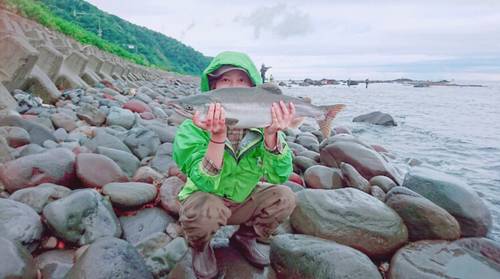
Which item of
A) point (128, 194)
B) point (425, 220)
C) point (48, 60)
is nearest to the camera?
point (128, 194)

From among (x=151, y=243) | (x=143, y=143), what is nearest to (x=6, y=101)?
(x=143, y=143)

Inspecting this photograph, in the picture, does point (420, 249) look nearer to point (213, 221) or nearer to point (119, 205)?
point (213, 221)

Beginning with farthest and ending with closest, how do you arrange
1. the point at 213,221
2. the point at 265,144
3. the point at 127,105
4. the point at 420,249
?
the point at 127,105, the point at 420,249, the point at 265,144, the point at 213,221

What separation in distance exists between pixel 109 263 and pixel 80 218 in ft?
3.13

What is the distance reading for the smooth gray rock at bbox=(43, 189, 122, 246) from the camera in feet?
10.6

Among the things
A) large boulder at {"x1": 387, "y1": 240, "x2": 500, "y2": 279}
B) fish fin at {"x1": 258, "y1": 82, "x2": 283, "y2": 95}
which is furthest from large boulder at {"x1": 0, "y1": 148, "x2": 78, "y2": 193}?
large boulder at {"x1": 387, "y1": 240, "x2": 500, "y2": 279}

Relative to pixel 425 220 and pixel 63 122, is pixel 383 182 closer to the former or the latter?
pixel 425 220

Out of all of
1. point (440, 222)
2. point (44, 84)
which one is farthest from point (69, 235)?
point (44, 84)

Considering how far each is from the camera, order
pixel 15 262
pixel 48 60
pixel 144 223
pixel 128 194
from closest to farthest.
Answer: pixel 15 262 < pixel 144 223 < pixel 128 194 < pixel 48 60

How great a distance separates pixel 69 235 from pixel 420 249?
378 centimetres

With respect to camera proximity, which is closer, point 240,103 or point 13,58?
point 240,103

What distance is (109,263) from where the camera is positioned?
263 centimetres

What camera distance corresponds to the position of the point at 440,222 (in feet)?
13.6

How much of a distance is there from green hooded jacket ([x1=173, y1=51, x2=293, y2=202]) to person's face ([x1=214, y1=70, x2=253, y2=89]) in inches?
4.5
